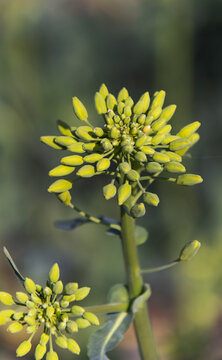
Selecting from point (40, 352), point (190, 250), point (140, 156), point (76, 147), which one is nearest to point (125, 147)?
point (140, 156)

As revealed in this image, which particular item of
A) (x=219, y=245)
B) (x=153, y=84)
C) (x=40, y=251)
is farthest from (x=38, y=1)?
(x=219, y=245)

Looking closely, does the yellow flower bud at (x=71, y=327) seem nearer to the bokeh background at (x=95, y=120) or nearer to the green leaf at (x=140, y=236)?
the green leaf at (x=140, y=236)

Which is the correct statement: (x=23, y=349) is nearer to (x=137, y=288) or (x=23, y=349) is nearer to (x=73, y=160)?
(x=137, y=288)

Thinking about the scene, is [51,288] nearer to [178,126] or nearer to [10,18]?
[178,126]

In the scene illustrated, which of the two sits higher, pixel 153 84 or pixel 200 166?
pixel 153 84

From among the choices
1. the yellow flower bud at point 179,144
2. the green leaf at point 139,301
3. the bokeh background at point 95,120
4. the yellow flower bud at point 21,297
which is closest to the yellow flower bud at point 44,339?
the yellow flower bud at point 21,297

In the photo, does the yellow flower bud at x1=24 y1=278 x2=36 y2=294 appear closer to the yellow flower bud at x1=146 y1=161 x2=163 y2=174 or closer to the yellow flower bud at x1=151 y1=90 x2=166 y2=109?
the yellow flower bud at x1=146 y1=161 x2=163 y2=174
